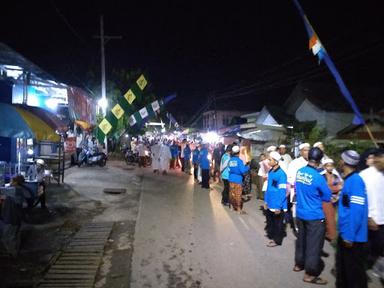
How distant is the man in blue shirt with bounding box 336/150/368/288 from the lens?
191 inches

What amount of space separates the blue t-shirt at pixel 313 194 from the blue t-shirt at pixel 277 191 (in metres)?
1.42

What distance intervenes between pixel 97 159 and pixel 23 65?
1063 cm

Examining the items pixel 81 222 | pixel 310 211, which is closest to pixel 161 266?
pixel 310 211

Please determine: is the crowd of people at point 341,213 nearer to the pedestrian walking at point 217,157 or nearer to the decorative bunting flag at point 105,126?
the pedestrian walking at point 217,157

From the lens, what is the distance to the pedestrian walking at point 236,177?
10.4 m

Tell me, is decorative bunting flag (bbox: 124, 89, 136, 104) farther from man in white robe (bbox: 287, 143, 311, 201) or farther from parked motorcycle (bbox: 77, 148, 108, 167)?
man in white robe (bbox: 287, 143, 311, 201)

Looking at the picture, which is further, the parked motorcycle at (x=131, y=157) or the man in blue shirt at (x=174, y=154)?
the parked motorcycle at (x=131, y=157)

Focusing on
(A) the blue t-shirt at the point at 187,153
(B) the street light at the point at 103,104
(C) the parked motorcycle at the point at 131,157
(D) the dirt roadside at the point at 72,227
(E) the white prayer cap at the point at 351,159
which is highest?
(B) the street light at the point at 103,104

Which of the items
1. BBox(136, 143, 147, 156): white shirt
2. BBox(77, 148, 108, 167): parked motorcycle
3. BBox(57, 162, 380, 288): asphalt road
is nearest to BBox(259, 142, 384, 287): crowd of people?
BBox(57, 162, 380, 288): asphalt road

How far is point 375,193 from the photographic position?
5551mm

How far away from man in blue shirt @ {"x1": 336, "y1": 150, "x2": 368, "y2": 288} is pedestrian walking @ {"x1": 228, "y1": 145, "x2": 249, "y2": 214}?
5345mm

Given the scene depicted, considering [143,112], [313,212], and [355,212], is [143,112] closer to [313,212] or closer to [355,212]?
[313,212]

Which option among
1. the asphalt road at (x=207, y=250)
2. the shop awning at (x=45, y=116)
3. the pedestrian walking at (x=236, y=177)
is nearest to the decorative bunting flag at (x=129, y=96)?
the shop awning at (x=45, y=116)

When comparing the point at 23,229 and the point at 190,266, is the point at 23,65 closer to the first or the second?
the point at 23,229
